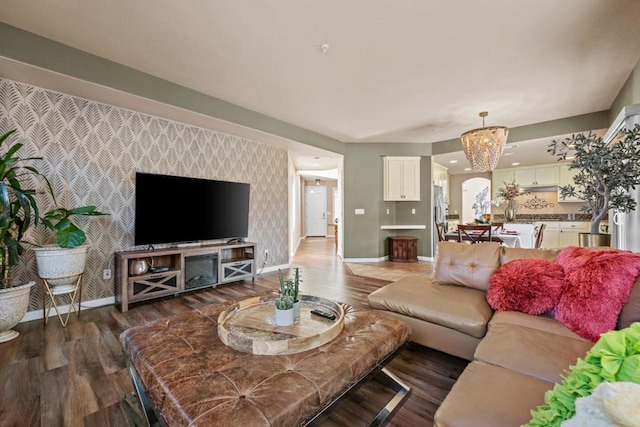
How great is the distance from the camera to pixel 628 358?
56 cm

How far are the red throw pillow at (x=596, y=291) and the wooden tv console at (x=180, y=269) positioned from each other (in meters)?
→ 3.66

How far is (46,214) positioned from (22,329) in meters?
1.08

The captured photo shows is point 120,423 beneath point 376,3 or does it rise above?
beneath

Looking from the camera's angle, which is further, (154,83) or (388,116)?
(388,116)

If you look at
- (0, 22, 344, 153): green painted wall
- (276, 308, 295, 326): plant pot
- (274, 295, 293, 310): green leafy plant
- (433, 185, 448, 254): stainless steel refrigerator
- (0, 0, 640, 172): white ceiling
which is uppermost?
(0, 0, 640, 172): white ceiling

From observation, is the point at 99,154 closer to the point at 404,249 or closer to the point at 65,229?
the point at 65,229

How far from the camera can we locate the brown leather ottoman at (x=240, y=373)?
37.2 inches

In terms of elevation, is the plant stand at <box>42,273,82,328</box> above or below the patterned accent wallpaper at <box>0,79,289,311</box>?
below

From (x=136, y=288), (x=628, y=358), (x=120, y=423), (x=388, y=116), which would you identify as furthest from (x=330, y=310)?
(x=388, y=116)

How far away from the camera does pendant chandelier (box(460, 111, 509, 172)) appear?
3736mm

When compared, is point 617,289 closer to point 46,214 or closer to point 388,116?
point 388,116

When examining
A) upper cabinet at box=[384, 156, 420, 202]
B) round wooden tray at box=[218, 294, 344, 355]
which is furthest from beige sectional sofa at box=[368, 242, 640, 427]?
upper cabinet at box=[384, 156, 420, 202]

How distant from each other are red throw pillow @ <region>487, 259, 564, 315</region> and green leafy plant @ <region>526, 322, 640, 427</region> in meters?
1.39

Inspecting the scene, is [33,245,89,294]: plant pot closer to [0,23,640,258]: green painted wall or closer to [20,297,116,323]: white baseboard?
[20,297,116,323]: white baseboard
